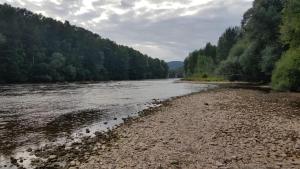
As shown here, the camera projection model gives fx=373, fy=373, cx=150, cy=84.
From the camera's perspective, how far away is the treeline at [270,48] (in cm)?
5162

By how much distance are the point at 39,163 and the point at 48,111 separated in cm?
1958

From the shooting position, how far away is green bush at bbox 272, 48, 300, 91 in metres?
49.9

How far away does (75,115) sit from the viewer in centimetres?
3120

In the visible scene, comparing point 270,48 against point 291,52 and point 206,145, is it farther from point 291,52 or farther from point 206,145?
point 206,145

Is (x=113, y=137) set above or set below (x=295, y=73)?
below

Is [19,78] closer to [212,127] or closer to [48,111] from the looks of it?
[48,111]

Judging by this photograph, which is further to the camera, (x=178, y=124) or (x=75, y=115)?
(x=75, y=115)

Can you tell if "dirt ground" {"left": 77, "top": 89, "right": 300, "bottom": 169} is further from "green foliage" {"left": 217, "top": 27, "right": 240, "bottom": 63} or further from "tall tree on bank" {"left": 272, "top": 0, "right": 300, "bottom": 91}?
"green foliage" {"left": 217, "top": 27, "right": 240, "bottom": 63}

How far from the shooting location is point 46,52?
12794cm

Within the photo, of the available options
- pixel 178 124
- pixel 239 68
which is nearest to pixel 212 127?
pixel 178 124

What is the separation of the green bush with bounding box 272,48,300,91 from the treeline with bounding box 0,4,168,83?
72.9 m

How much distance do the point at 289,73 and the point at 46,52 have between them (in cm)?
9405

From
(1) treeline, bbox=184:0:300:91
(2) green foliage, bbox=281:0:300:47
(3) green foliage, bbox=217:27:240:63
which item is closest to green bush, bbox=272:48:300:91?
(1) treeline, bbox=184:0:300:91

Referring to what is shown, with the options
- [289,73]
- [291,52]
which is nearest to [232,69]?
[291,52]
